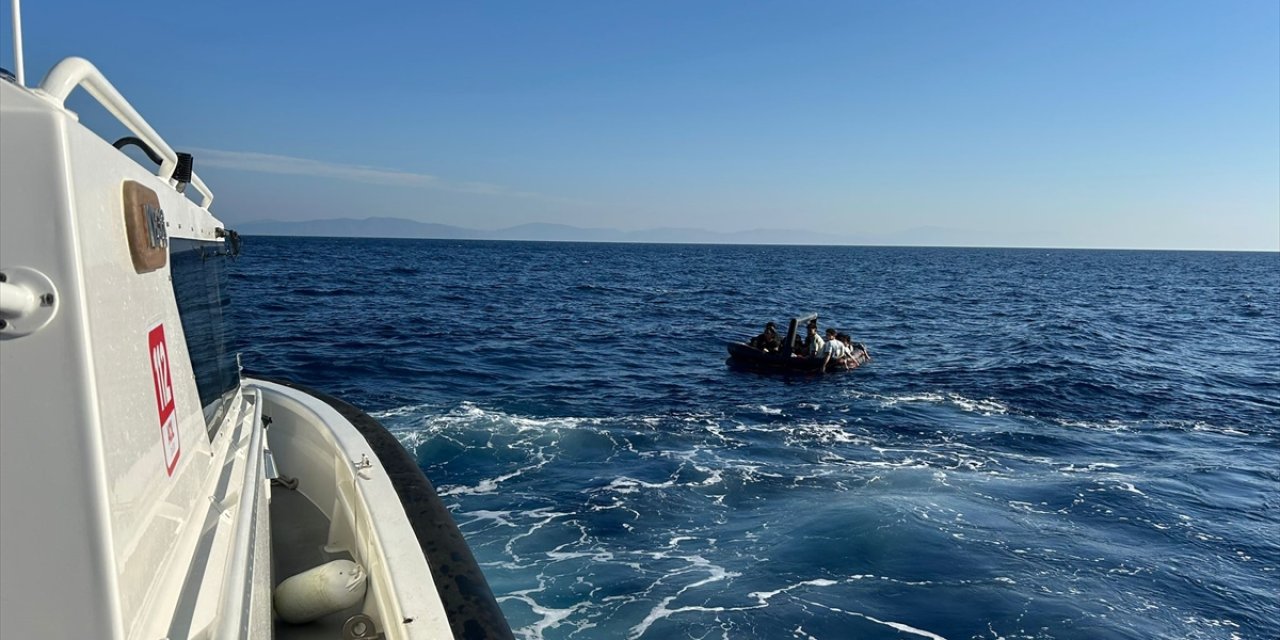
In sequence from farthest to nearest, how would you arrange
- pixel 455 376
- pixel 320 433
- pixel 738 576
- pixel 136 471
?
pixel 455 376 < pixel 738 576 < pixel 320 433 < pixel 136 471

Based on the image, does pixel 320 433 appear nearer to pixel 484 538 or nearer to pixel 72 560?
pixel 72 560

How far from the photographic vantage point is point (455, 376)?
20172mm

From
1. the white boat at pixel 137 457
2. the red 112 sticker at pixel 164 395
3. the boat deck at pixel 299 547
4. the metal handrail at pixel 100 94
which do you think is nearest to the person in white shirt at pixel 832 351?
the boat deck at pixel 299 547

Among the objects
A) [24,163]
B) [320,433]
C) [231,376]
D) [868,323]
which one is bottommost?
[868,323]

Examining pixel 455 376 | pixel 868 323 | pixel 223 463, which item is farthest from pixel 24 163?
pixel 868 323

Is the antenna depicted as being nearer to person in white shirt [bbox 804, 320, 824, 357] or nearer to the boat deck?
the boat deck

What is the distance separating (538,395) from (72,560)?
1690 cm

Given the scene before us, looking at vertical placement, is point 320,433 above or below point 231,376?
below

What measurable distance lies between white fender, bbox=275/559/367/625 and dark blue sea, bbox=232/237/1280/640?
400 centimetres

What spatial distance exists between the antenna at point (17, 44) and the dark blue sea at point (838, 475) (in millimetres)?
6703

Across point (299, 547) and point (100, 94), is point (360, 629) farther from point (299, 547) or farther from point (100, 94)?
point (100, 94)

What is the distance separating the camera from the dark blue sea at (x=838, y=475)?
8141 mm

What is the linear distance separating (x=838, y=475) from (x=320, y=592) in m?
10.3

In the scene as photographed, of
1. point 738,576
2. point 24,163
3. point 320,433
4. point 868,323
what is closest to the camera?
point 24,163
